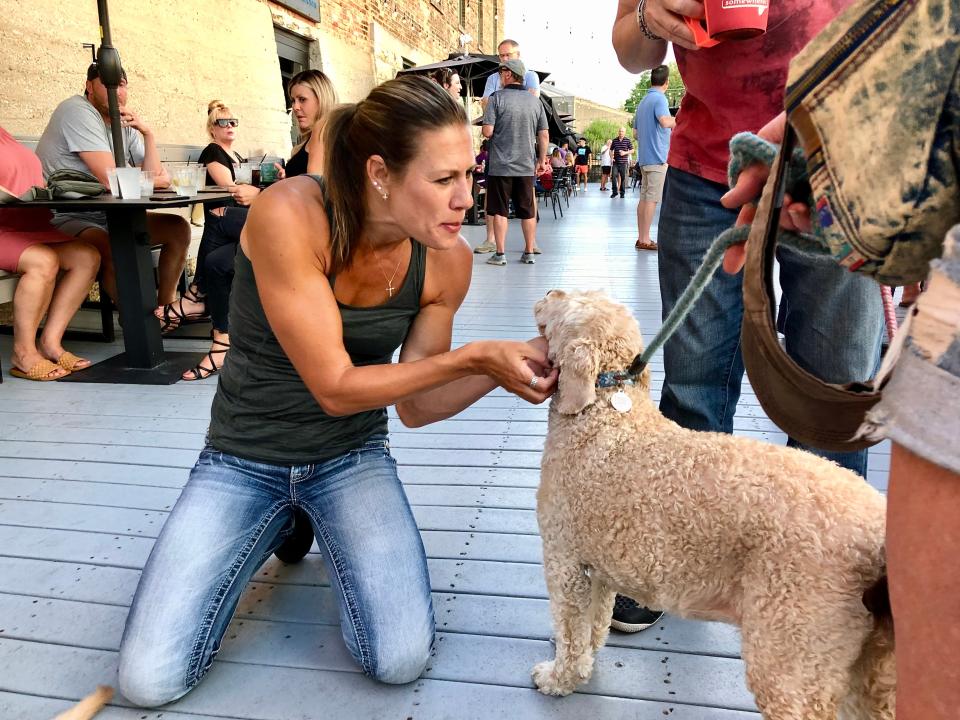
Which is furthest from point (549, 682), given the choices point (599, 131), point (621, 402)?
point (599, 131)

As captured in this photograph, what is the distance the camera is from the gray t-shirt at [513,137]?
7.99m

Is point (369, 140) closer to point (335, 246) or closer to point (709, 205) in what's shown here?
point (335, 246)

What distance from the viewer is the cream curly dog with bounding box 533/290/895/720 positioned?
125 cm

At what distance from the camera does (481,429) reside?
3.47 m

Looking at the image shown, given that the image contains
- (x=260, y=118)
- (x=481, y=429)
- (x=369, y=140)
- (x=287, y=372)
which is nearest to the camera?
(x=369, y=140)

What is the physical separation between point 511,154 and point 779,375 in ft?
24.6

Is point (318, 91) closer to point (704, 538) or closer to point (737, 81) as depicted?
point (737, 81)

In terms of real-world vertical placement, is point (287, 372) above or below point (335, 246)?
below

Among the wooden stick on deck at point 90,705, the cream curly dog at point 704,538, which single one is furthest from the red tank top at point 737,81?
the wooden stick on deck at point 90,705

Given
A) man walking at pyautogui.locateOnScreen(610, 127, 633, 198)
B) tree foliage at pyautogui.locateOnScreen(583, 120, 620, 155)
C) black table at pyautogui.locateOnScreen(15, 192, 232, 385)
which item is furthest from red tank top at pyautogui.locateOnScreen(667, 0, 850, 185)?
tree foliage at pyautogui.locateOnScreen(583, 120, 620, 155)

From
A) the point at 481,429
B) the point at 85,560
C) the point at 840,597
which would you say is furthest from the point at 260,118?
the point at 840,597

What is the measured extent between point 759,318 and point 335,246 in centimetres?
137

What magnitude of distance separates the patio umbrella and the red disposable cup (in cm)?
407

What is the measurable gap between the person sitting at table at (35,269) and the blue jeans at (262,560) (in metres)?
2.82
